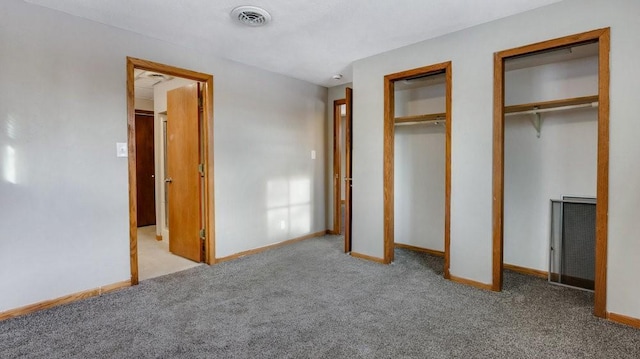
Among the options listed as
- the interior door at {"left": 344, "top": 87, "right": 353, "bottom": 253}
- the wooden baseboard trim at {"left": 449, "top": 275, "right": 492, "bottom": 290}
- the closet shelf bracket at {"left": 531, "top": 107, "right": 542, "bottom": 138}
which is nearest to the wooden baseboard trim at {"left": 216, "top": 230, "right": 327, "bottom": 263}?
the interior door at {"left": 344, "top": 87, "right": 353, "bottom": 253}

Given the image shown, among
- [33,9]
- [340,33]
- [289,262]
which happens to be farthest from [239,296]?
[33,9]

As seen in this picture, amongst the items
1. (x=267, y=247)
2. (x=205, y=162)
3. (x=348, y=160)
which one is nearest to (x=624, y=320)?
(x=348, y=160)

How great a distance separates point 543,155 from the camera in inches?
126

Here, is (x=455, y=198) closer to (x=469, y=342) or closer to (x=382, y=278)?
(x=382, y=278)

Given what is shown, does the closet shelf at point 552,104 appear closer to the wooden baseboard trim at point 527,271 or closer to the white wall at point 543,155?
the white wall at point 543,155

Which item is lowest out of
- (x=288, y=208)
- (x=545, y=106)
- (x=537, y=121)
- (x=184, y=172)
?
(x=288, y=208)

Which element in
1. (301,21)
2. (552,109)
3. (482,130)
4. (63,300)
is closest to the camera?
(63,300)

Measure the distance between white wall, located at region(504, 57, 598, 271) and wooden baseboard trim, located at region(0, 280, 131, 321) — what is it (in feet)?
12.8

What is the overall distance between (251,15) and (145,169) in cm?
450

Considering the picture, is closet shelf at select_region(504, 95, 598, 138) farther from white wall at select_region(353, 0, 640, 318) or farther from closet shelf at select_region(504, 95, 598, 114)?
white wall at select_region(353, 0, 640, 318)

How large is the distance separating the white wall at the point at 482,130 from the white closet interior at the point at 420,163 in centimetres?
58

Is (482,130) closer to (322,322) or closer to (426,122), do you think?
(426,122)

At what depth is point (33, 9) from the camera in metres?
2.40

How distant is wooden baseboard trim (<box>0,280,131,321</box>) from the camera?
2338 mm
